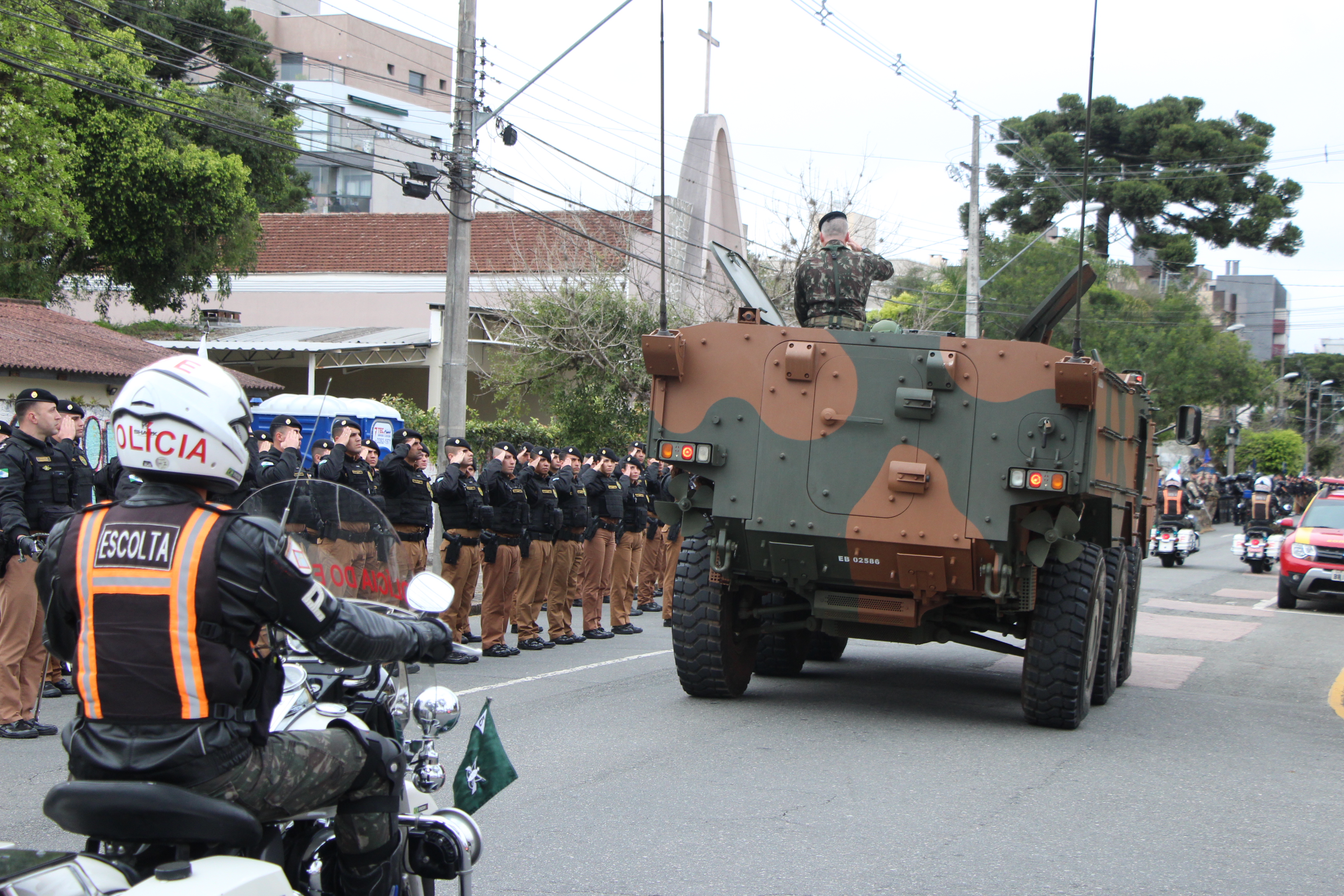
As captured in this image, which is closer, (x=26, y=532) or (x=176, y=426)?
(x=176, y=426)

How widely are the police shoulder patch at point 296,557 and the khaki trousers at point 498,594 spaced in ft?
27.8

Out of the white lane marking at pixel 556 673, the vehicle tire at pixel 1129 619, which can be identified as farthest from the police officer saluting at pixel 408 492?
the vehicle tire at pixel 1129 619

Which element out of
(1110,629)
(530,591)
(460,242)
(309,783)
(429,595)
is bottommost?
(530,591)

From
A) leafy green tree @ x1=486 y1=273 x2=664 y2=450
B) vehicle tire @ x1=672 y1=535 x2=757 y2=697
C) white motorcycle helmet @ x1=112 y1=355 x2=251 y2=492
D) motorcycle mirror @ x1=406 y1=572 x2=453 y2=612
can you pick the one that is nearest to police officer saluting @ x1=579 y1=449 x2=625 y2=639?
vehicle tire @ x1=672 y1=535 x2=757 y2=697

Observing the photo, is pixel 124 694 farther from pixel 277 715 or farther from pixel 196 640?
pixel 277 715

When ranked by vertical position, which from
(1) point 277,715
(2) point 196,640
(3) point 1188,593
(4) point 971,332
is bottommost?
(3) point 1188,593

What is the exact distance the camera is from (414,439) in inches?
424

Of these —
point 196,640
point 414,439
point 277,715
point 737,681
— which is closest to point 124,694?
point 196,640

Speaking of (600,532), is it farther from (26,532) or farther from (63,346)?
(63,346)

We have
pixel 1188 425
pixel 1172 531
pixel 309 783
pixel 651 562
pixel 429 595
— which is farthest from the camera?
pixel 1172 531

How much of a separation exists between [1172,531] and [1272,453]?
32970 millimetres

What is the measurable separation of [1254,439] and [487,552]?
173 feet

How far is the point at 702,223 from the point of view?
32.7m

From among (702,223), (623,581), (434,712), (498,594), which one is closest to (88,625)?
(434,712)
